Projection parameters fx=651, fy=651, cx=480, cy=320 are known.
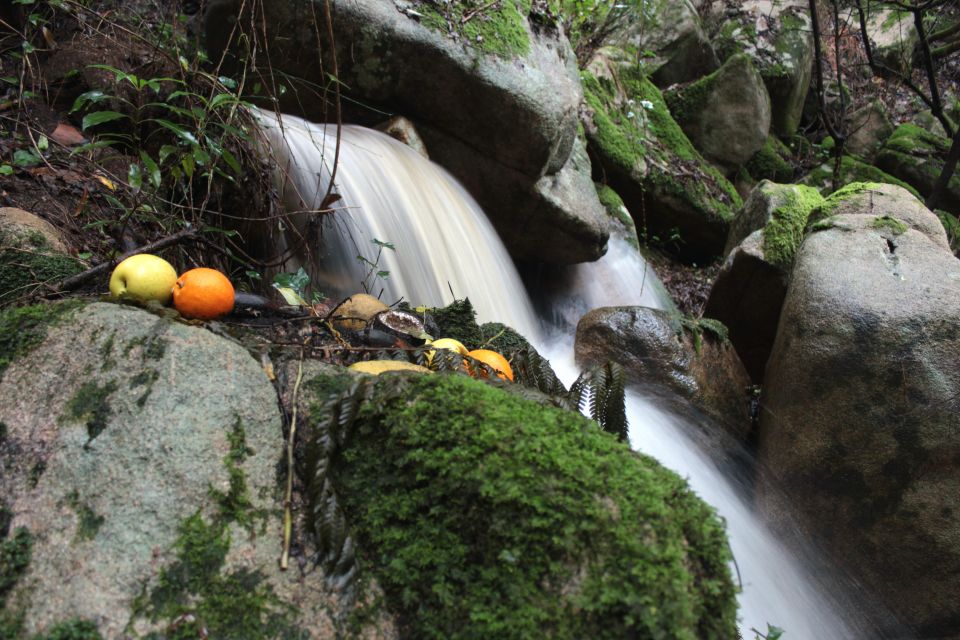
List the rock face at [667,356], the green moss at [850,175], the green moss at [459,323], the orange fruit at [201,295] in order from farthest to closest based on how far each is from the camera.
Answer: the green moss at [850,175] < the rock face at [667,356] < the green moss at [459,323] < the orange fruit at [201,295]

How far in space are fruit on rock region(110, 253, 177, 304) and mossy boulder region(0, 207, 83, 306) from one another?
438 millimetres

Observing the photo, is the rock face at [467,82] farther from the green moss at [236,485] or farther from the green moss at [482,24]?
the green moss at [236,485]

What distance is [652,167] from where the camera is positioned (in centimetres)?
816

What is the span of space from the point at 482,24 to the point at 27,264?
4.11m

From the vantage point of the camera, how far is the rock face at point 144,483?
1.40 metres

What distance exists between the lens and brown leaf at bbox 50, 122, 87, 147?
3.96 m

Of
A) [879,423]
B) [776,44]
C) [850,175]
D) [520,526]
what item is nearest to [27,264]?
[520,526]

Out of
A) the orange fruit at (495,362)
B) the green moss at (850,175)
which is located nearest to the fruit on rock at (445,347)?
the orange fruit at (495,362)

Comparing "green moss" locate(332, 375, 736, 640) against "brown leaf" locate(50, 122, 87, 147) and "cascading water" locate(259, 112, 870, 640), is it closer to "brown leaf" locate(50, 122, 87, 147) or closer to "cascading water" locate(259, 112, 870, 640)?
"cascading water" locate(259, 112, 870, 640)

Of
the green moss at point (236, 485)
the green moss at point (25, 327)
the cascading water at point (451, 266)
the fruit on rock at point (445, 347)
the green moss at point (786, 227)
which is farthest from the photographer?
the green moss at point (786, 227)

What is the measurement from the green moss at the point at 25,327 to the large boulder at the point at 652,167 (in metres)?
6.61

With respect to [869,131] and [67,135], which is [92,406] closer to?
[67,135]

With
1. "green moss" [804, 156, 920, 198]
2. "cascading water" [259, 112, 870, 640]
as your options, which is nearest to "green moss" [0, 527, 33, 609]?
"cascading water" [259, 112, 870, 640]

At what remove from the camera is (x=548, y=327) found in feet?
21.2
